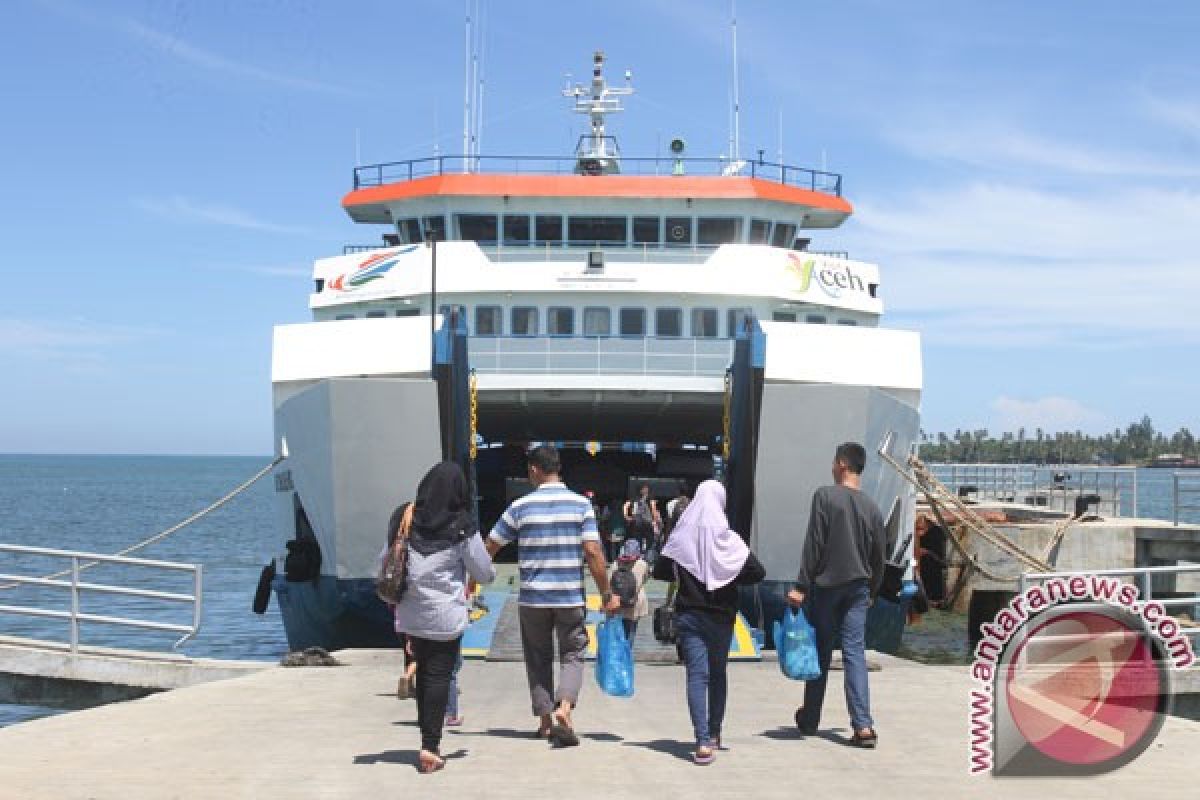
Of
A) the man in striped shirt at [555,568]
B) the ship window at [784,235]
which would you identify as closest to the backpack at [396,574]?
the man in striped shirt at [555,568]

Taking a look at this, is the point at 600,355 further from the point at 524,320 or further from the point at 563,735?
the point at 563,735

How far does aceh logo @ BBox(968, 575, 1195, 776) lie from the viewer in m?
7.44

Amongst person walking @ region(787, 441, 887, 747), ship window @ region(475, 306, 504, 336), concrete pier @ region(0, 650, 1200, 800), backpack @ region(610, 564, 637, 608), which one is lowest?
concrete pier @ region(0, 650, 1200, 800)

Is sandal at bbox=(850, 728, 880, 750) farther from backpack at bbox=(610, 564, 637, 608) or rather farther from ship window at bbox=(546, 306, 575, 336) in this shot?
ship window at bbox=(546, 306, 575, 336)

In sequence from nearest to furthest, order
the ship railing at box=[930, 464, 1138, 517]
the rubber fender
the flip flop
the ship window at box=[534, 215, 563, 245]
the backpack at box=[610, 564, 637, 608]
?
the flip flop, the backpack at box=[610, 564, 637, 608], the rubber fender, the ship window at box=[534, 215, 563, 245], the ship railing at box=[930, 464, 1138, 517]

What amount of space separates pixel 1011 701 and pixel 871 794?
78.3 inches

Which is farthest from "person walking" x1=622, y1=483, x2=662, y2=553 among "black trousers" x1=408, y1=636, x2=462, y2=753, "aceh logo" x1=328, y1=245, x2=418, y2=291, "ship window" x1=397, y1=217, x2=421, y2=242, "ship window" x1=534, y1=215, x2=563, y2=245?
"black trousers" x1=408, y1=636, x2=462, y2=753

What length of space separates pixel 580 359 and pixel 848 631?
31.0ft

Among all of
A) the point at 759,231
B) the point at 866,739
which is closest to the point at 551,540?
the point at 866,739

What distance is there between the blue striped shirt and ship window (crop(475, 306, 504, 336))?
11092 mm

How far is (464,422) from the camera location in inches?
619

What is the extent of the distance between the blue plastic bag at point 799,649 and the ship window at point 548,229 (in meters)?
12.4

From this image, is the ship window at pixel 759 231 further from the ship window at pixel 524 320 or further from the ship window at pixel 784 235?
the ship window at pixel 524 320

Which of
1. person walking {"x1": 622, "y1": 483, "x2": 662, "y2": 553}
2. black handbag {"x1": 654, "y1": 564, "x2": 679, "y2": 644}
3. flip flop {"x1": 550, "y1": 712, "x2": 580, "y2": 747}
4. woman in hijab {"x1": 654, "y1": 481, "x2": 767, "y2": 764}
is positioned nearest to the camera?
woman in hijab {"x1": 654, "y1": 481, "x2": 767, "y2": 764}
